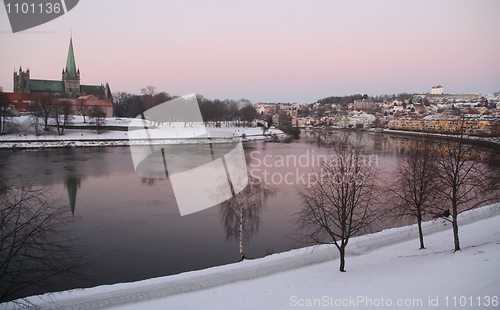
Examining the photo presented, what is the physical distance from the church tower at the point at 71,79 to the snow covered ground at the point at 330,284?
66892 millimetres

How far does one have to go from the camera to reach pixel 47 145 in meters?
35.1

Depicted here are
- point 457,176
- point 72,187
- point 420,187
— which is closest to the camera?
Result: point 420,187

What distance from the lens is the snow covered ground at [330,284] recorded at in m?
5.21

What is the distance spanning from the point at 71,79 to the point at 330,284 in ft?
230

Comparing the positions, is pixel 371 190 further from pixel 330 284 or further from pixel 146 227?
pixel 146 227

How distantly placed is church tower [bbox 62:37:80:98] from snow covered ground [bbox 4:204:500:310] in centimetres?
6689

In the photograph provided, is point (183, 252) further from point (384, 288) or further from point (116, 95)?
point (116, 95)

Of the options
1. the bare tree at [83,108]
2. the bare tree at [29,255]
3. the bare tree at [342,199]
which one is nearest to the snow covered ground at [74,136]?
the bare tree at [83,108]

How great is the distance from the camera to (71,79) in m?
66.1

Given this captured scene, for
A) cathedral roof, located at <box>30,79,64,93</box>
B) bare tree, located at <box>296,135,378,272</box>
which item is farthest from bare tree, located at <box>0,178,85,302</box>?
cathedral roof, located at <box>30,79,64,93</box>

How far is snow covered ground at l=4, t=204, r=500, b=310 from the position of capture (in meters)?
5.21

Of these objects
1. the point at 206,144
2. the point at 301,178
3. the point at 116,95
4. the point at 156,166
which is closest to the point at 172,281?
the point at 301,178

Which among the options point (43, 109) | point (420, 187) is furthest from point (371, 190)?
point (43, 109)

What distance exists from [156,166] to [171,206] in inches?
443
